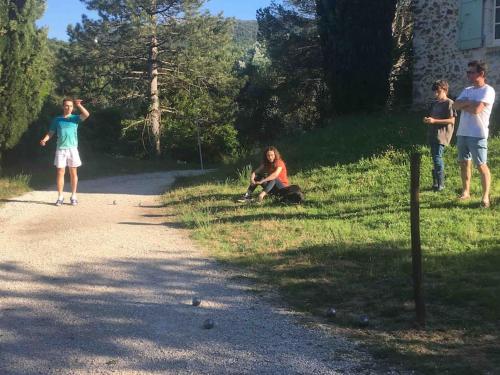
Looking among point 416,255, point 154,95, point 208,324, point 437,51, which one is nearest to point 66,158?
point 208,324

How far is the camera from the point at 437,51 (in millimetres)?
14883

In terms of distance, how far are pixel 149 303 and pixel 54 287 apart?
3.40ft

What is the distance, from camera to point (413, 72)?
15406 millimetres

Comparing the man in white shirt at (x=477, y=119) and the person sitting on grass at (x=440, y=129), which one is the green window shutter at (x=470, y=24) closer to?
the person sitting on grass at (x=440, y=129)

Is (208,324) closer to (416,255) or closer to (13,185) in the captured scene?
(416,255)

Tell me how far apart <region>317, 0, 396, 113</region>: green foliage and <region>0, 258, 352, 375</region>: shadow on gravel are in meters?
10.9

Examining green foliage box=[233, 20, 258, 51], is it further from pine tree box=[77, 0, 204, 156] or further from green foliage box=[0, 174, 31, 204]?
green foliage box=[0, 174, 31, 204]

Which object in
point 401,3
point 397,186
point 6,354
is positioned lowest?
point 6,354

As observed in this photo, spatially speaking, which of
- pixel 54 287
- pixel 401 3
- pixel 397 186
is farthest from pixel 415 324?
pixel 401 3

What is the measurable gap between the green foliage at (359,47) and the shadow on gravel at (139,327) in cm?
1090

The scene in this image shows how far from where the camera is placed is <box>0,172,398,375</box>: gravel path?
3498mm

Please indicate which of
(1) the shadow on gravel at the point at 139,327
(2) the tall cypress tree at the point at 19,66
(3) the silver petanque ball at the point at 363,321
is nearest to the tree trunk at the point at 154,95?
(2) the tall cypress tree at the point at 19,66

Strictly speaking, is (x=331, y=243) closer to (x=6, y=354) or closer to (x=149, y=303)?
(x=149, y=303)

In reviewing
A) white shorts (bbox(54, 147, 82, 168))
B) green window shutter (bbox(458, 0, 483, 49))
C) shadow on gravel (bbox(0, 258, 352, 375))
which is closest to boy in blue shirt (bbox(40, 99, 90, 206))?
white shorts (bbox(54, 147, 82, 168))
